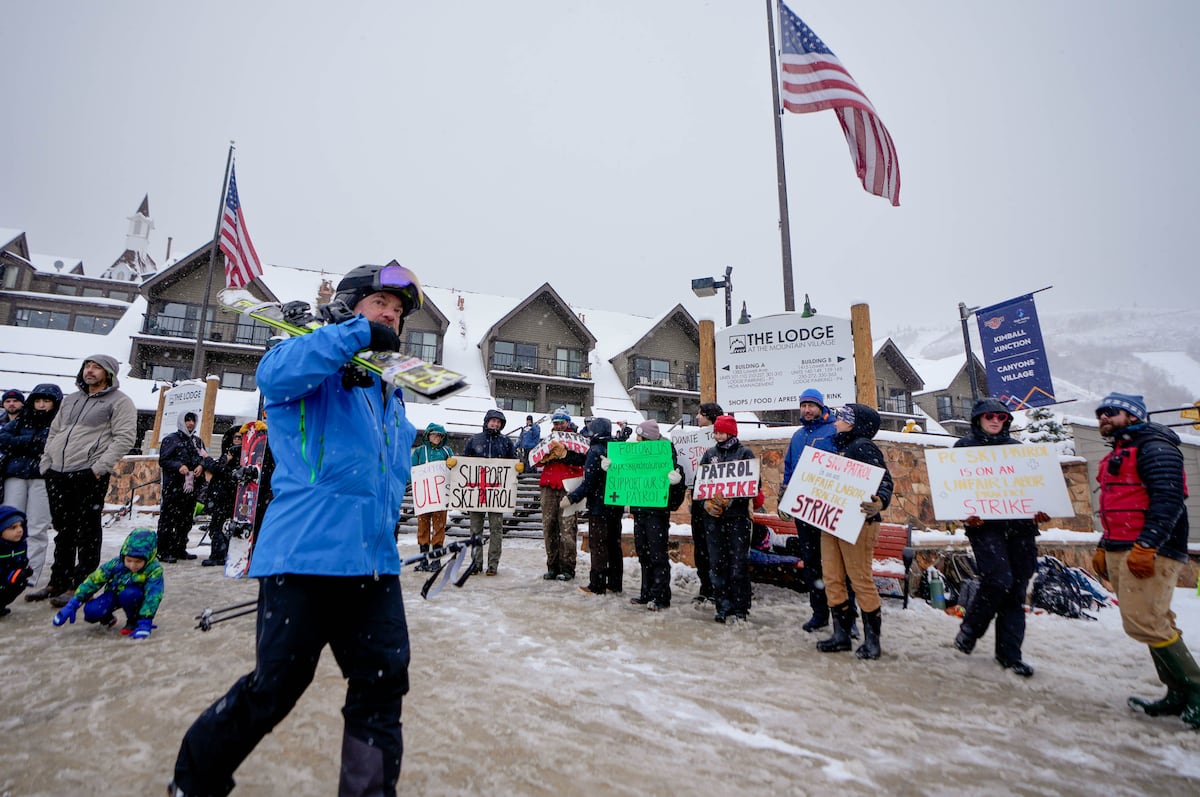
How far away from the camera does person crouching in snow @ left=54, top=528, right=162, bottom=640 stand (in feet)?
13.4

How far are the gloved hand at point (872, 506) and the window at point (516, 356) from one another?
85.5ft

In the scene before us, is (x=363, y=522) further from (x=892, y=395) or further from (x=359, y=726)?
(x=892, y=395)

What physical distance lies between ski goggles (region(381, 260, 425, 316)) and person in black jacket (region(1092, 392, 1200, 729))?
3921 mm

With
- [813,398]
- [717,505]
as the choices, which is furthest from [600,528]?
[813,398]

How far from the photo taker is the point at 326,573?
5.58 feet

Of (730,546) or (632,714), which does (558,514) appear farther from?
(632,714)

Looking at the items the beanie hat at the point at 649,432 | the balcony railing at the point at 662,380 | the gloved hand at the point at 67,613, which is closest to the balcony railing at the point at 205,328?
the balcony railing at the point at 662,380

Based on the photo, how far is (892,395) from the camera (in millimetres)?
34094

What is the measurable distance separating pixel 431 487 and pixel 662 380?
81.7ft

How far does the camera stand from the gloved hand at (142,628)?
13.1 feet

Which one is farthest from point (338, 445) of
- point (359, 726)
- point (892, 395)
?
point (892, 395)

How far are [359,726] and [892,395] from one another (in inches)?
1460

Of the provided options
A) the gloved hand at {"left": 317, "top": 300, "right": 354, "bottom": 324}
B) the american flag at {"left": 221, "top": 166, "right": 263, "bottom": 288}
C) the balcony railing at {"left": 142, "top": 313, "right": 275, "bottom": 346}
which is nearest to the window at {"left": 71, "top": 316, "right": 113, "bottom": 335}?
the balcony railing at {"left": 142, "top": 313, "right": 275, "bottom": 346}

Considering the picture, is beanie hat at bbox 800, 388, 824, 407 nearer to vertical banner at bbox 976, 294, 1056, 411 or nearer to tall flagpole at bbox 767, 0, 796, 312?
tall flagpole at bbox 767, 0, 796, 312
